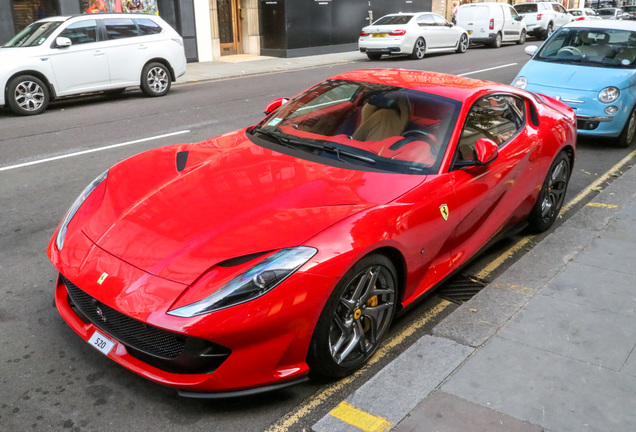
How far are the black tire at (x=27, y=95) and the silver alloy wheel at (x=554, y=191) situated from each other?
377 inches

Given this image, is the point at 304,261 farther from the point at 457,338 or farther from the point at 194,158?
the point at 194,158

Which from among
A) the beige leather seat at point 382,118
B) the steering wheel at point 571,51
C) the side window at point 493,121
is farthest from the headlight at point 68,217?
the steering wheel at point 571,51

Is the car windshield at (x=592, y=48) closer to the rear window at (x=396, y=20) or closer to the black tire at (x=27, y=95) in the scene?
the black tire at (x=27, y=95)

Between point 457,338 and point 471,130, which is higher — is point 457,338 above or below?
below

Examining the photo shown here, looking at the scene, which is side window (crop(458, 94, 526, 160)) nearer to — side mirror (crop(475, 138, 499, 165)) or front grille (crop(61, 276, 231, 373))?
side mirror (crop(475, 138, 499, 165))

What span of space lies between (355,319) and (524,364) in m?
1.01

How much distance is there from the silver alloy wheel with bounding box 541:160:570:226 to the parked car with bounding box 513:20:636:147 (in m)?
3.30

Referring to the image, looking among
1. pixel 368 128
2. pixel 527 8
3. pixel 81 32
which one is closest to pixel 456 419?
pixel 368 128

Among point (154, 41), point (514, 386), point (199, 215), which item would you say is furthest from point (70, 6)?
point (514, 386)

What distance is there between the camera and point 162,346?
310 centimetres

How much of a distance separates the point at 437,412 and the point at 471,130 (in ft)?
7.33

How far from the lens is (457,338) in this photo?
3869 mm

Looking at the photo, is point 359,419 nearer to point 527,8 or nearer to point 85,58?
point 85,58

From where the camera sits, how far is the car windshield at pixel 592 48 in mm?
9477
